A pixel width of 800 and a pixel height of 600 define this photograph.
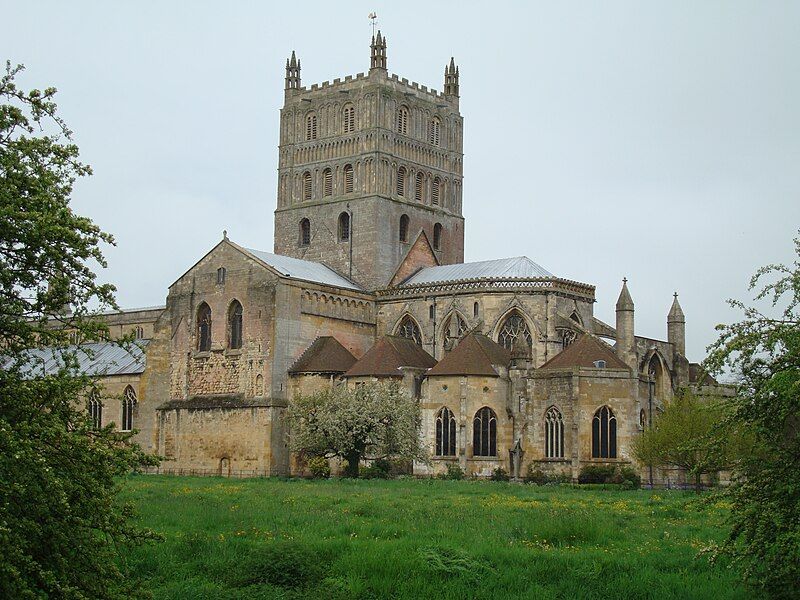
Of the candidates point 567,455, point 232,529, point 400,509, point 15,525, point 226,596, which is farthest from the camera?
point 567,455

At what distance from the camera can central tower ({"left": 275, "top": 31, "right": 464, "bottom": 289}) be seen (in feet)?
264

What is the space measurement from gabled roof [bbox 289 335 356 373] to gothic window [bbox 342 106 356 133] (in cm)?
1632

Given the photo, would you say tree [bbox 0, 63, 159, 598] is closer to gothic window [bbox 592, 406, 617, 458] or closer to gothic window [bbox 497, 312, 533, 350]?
gothic window [bbox 592, 406, 617, 458]

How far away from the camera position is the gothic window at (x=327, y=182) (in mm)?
82812

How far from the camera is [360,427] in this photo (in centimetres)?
6188

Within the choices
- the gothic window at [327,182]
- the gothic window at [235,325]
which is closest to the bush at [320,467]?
the gothic window at [235,325]

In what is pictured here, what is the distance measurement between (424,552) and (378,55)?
197 ft

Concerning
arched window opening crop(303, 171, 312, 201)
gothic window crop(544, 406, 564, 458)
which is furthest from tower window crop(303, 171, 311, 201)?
gothic window crop(544, 406, 564, 458)

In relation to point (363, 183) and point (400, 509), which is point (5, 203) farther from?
point (363, 183)

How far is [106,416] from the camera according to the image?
269 ft

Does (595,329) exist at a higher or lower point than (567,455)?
higher

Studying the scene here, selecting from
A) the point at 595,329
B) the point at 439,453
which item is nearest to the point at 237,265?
the point at 439,453

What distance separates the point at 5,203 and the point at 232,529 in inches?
610

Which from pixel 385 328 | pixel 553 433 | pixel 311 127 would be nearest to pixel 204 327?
pixel 385 328
